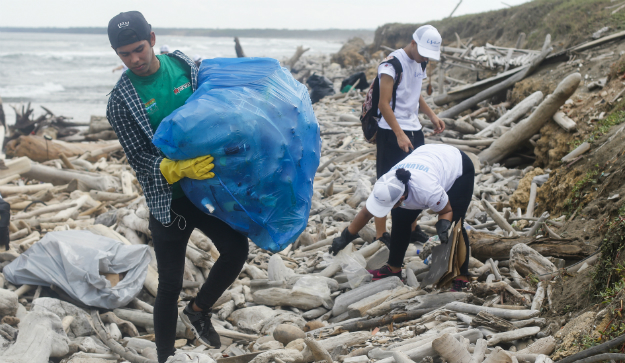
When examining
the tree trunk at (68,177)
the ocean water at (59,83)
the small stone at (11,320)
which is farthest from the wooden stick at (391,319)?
the ocean water at (59,83)

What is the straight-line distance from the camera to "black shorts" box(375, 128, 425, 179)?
454 centimetres

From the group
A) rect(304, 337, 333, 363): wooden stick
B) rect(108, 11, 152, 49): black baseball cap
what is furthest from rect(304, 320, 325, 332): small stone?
rect(108, 11, 152, 49): black baseball cap

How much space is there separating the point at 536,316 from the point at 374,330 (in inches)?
41.2

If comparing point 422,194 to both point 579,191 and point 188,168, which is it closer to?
point 188,168

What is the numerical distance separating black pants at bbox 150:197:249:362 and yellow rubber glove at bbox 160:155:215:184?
27cm

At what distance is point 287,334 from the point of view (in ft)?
11.1

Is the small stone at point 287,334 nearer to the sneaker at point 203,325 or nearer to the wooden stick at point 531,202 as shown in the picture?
the sneaker at point 203,325

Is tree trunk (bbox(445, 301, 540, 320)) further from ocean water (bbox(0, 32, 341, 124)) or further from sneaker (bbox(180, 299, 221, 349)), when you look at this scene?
ocean water (bbox(0, 32, 341, 124))

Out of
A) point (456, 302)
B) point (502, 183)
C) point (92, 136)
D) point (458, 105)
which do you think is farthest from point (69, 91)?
point (456, 302)

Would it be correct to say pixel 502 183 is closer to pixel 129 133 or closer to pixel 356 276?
pixel 356 276

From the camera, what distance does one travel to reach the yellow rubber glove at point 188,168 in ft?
8.33

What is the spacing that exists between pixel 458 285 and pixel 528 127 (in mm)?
4403

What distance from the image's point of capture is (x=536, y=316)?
10.1ft

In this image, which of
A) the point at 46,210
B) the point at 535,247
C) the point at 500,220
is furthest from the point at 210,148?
the point at 46,210
